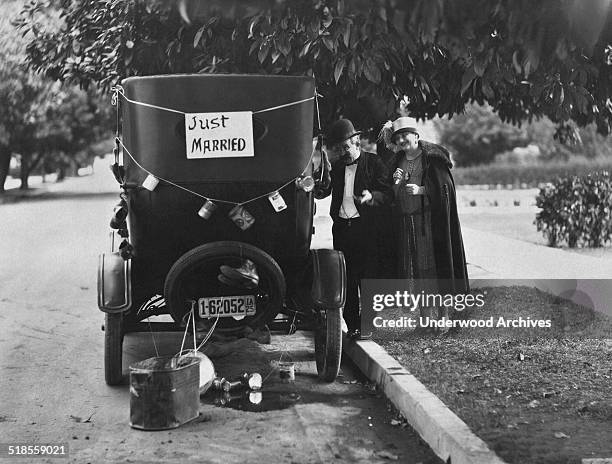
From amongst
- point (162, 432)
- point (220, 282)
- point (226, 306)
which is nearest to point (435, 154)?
point (220, 282)

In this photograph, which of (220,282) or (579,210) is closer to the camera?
(220,282)

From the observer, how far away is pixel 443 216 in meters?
7.98

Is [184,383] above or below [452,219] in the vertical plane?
below

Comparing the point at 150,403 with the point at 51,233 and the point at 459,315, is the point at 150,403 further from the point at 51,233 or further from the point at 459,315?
the point at 51,233

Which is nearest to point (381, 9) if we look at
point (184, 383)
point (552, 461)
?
point (552, 461)

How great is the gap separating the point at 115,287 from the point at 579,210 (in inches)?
431

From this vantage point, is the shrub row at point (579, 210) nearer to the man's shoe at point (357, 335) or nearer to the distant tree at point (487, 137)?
the man's shoe at point (357, 335)

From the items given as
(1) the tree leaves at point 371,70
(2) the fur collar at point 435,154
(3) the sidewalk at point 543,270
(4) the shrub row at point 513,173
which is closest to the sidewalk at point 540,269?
(3) the sidewalk at point 543,270

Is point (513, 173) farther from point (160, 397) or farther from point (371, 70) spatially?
point (160, 397)

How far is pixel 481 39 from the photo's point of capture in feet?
15.4

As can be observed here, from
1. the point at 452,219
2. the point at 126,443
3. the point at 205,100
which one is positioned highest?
the point at 205,100

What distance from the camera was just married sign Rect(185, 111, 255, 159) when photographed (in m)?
6.37

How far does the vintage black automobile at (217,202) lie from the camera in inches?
251

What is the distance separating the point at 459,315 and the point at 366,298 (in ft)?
3.55
